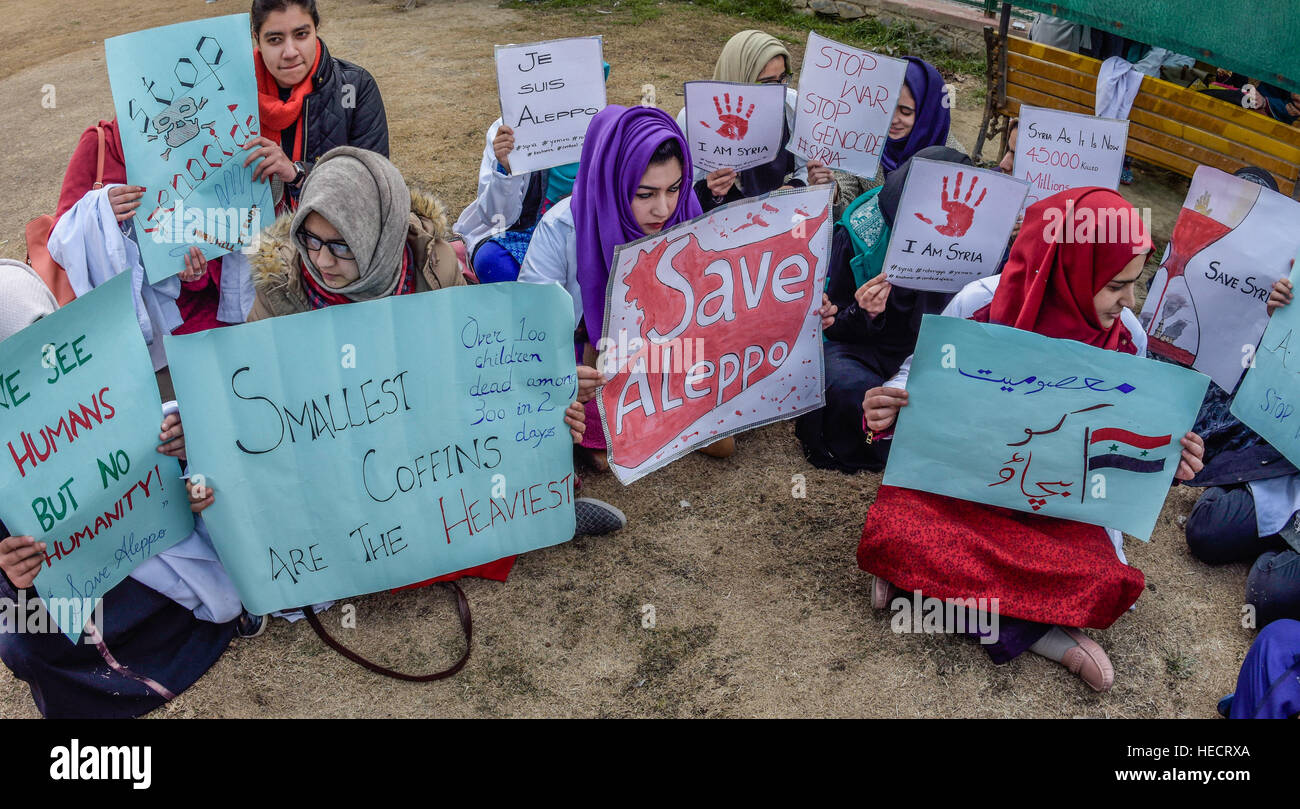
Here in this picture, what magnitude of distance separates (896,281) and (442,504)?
1.96 meters

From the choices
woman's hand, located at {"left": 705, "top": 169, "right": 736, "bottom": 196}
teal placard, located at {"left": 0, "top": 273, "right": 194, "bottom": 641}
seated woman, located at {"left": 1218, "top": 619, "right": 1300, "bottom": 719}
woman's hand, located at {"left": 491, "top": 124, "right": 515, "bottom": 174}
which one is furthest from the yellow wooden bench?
teal placard, located at {"left": 0, "top": 273, "right": 194, "bottom": 641}

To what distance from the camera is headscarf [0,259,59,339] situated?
107 inches

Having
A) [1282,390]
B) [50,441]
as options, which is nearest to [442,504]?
[50,441]

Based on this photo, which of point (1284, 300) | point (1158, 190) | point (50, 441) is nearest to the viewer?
point (50, 441)

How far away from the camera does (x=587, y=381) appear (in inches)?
128

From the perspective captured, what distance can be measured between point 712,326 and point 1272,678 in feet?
6.69

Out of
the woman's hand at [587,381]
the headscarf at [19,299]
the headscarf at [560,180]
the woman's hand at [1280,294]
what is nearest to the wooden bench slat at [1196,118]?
the woman's hand at [1280,294]

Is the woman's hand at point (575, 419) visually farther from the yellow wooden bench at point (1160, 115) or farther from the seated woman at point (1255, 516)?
the yellow wooden bench at point (1160, 115)

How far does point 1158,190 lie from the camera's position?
729 cm

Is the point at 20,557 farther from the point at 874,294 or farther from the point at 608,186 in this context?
the point at 874,294

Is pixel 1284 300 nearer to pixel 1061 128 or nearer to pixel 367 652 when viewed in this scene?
pixel 1061 128

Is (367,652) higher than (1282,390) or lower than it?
lower

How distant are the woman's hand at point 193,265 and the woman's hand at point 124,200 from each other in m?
0.25

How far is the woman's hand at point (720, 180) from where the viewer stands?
4.64m
